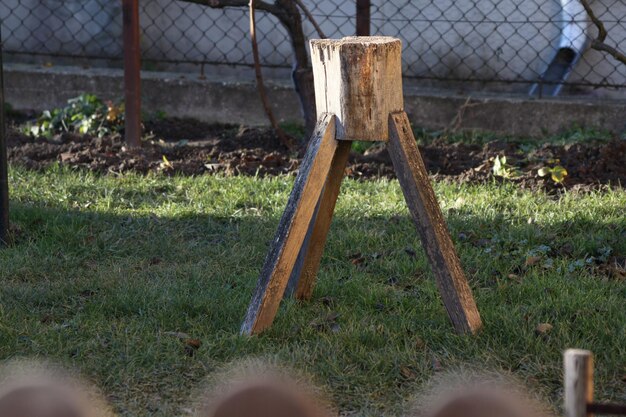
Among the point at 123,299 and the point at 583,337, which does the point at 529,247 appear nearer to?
the point at 583,337

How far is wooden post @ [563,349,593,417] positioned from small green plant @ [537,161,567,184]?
12.6 ft

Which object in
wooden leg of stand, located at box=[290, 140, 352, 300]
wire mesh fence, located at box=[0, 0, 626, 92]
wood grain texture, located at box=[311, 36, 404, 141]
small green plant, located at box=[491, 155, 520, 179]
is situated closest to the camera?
wood grain texture, located at box=[311, 36, 404, 141]

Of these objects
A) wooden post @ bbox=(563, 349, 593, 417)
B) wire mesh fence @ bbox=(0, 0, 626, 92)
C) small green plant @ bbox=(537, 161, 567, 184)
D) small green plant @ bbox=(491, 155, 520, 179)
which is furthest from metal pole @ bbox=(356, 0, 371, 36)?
wooden post @ bbox=(563, 349, 593, 417)

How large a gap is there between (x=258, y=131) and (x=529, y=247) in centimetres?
270

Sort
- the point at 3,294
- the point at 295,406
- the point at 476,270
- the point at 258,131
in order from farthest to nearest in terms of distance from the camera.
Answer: the point at 258,131, the point at 476,270, the point at 3,294, the point at 295,406

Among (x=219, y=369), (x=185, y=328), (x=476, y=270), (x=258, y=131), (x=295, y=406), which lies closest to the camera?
(x=295, y=406)

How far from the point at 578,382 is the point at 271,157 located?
455 centimetres

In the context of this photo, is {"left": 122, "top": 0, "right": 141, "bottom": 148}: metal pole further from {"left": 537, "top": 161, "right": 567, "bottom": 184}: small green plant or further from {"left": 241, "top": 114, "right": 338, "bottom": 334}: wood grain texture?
{"left": 241, "top": 114, "right": 338, "bottom": 334}: wood grain texture

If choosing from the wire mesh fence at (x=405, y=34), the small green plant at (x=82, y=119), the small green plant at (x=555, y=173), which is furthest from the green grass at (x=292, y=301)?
the wire mesh fence at (x=405, y=34)

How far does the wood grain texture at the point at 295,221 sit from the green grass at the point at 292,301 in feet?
0.40

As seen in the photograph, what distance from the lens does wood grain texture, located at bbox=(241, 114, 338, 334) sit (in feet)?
10.6

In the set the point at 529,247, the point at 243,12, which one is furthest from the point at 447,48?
the point at 529,247

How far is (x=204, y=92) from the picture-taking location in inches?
276

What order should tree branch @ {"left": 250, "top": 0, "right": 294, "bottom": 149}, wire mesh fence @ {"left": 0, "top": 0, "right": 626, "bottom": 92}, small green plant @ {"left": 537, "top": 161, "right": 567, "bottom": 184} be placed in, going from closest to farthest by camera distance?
small green plant @ {"left": 537, "top": 161, "right": 567, "bottom": 184}, tree branch @ {"left": 250, "top": 0, "right": 294, "bottom": 149}, wire mesh fence @ {"left": 0, "top": 0, "right": 626, "bottom": 92}
